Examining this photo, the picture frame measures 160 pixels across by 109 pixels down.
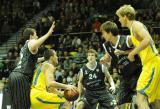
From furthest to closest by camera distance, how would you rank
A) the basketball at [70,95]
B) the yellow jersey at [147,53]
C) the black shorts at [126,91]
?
the basketball at [70,95] → the black shorts at [126,91] → the yellow jersey at [147,53]

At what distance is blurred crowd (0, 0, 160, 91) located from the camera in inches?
567

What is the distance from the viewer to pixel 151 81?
6.76 m

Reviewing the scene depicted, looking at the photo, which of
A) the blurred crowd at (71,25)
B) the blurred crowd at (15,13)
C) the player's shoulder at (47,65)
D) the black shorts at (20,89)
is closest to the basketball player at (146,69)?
the player's shoulder at (47,65)

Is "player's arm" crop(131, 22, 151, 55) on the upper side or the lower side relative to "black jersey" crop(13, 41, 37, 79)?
upper

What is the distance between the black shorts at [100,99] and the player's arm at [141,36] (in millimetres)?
2824

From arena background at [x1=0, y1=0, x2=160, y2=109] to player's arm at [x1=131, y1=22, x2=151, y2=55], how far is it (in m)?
5.65

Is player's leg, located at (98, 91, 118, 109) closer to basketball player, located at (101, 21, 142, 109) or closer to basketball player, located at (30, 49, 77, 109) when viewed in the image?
basketball player, located at (30, 49, 77, 109)

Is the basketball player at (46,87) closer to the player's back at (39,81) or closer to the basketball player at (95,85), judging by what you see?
the player's back at (39,81)

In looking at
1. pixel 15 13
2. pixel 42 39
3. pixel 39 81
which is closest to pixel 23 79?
pixel 39 81

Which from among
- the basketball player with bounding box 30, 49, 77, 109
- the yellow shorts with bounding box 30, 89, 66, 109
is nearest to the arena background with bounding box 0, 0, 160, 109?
the basketball player with bounding box 30, 49, 77, 109

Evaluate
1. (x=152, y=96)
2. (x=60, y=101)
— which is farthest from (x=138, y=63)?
(x=60, y=101)

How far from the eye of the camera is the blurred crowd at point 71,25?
1440cm

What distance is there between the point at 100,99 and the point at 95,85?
1.08 feet

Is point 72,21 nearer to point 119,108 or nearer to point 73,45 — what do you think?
point 73,45
